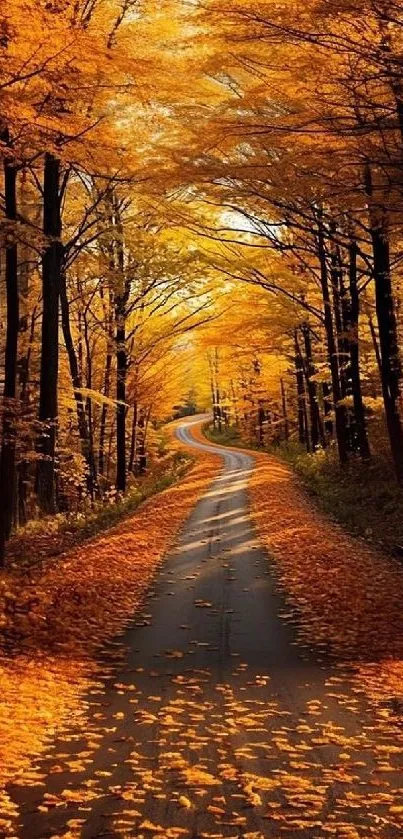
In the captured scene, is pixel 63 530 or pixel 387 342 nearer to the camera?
pixel 63 530

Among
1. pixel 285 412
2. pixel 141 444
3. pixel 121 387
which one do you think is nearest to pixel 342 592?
pixel 121 387

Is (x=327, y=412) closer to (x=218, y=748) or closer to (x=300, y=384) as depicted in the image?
(x=300, y=384)

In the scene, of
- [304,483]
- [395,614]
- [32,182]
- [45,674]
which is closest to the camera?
[45,674]

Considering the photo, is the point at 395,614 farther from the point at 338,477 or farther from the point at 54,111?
the point at 338,477

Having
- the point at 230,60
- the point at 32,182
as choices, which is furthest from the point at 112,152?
the point at 32,182

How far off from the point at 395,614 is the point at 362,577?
64.9 inches

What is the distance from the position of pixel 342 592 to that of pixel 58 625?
363 centimetres

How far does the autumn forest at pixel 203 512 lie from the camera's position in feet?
13.4

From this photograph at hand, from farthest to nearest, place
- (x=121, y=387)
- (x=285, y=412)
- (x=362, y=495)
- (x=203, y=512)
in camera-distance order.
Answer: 1. (x=285, y=412)
2. (x=121, y=387)
3. (x=203, y=512)
4. (x=362, y=495)

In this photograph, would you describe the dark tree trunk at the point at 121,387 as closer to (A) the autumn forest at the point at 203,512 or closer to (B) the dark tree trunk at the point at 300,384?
(A) the autumn forest at the point at 203,512

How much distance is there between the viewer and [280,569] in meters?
10.0

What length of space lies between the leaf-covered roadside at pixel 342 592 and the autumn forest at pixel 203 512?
5cm

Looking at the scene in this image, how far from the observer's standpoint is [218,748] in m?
4.43

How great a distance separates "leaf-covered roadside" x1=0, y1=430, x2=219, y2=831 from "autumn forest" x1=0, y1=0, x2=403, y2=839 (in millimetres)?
35
